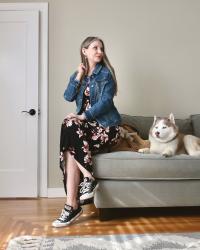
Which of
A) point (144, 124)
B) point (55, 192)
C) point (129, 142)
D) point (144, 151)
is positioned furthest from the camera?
point (55, 192)

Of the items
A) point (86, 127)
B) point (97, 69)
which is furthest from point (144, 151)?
point (97, 69)

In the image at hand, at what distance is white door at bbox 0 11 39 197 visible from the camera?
347 centimetres

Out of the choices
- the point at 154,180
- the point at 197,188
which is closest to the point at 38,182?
the point at 154,180

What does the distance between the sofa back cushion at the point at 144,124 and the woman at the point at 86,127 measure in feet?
1.86

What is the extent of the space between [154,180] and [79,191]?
535mm

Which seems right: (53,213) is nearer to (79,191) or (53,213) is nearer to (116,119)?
(79,191)

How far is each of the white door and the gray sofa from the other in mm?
1143

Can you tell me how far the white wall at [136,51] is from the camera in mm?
3492

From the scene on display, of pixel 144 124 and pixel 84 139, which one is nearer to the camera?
pixel 84 139

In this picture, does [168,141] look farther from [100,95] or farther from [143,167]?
[100,95]

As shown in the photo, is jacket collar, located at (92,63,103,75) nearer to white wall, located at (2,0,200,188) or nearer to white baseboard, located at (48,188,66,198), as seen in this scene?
white wall, located at (2,0,200,188)

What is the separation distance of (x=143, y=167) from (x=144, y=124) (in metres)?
0.74

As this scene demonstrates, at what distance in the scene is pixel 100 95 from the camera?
259 centimetres

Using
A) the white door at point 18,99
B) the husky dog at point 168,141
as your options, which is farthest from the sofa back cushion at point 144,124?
the white door at point 18,99
